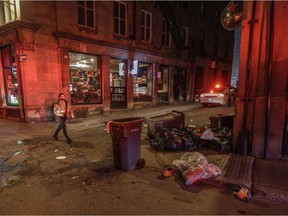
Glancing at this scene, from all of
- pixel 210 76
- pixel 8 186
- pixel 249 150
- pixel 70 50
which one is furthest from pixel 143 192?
pixel 210 76

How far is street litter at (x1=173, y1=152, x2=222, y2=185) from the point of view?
4.00 meters

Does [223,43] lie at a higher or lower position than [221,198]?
higher

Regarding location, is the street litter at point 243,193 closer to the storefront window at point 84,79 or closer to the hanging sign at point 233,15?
the hanging sign at point 233,15

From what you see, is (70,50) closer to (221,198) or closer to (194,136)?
(194,136)

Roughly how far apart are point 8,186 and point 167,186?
3184 millimetres

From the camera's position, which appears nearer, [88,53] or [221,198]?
[221,198]

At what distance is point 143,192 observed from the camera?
375cm

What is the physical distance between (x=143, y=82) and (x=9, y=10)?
9451 millimetres

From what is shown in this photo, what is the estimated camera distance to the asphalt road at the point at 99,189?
324 cm

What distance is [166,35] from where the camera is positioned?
17.3 meters

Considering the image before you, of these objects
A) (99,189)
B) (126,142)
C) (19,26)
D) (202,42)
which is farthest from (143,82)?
(99,189)

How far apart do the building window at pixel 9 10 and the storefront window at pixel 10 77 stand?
1.54m

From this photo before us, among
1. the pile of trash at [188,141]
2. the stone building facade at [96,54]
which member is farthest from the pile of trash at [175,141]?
the stone building facade at [96,54]

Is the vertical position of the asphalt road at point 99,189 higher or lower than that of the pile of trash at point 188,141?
lower
